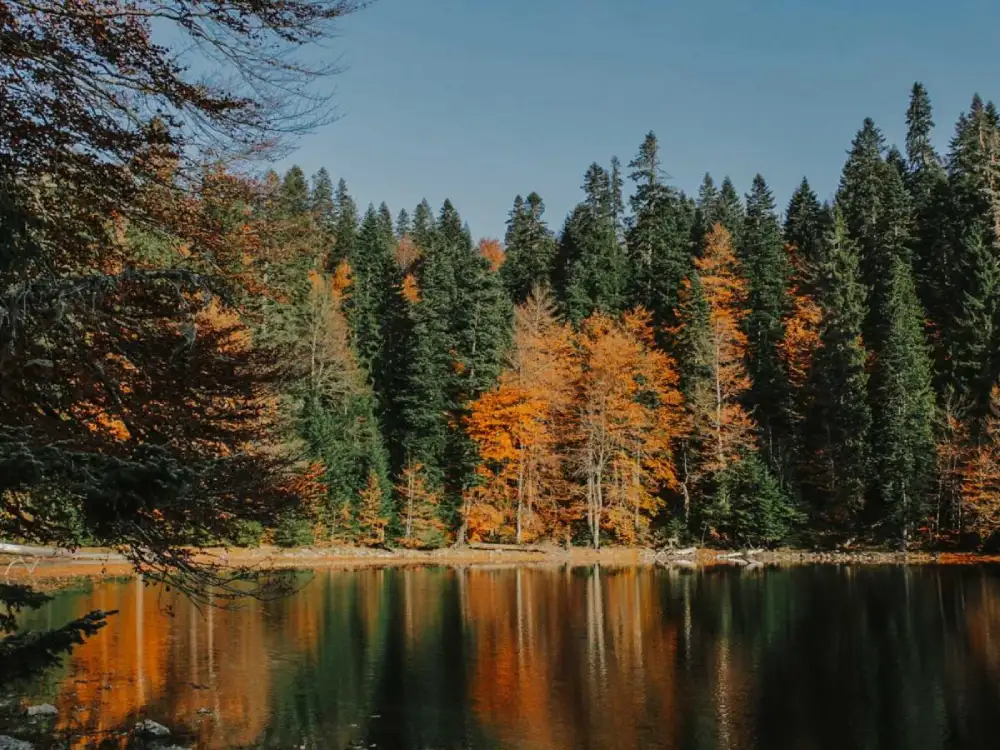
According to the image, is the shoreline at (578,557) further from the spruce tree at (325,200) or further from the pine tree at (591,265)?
the spruce tree at (325,200)

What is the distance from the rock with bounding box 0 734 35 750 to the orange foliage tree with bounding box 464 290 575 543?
32.0 meters

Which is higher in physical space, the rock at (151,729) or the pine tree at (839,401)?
the pine tree at (839,401)

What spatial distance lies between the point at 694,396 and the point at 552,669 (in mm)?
28484

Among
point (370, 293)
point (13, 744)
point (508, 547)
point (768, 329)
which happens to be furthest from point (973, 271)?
point (13, 744)

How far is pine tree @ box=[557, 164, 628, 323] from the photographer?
53.8 meters

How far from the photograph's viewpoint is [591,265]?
57656 millimetres

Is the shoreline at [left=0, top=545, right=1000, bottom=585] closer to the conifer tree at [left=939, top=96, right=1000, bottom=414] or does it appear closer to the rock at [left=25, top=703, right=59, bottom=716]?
the conifer tree at [left=939, top=96, right=1000, bottom=414]

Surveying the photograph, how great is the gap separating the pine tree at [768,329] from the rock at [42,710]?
118 feet

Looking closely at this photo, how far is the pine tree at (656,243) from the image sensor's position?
53.7m

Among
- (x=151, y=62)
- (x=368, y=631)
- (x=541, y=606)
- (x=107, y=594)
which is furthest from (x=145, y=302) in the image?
(x=107, y=594)

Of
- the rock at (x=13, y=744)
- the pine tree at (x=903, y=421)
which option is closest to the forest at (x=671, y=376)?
the pine tree at (x=903, y=421)

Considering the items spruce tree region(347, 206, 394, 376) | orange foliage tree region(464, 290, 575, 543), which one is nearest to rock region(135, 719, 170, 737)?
orange foliage tree region(464, 290, 575, 543)

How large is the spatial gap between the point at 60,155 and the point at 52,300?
7.68 feet

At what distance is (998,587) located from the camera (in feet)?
92.9
